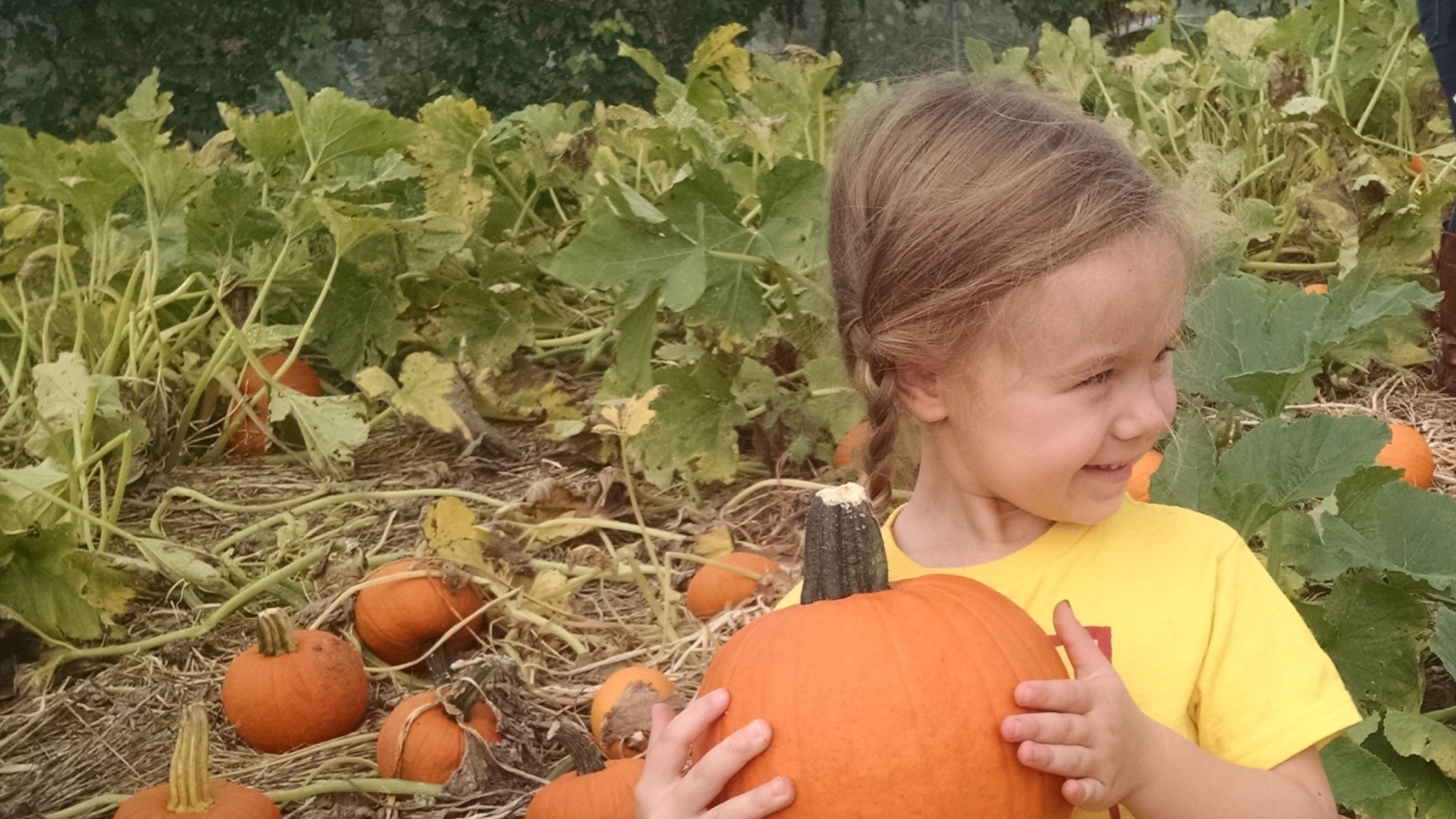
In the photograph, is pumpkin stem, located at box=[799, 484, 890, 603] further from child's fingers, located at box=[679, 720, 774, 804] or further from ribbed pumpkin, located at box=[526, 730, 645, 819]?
ribbed pumpkin, located at box=[526, 730, 645, 819]

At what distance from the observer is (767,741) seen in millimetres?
969

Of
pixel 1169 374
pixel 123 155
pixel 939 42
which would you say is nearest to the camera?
pixel 1169 374

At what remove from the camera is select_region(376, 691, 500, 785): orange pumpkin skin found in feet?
6.08

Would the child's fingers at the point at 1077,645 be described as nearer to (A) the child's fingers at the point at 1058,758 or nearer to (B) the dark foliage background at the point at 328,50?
(A) the child's fingers at the point at 1058,758

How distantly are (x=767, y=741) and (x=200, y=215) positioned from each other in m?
2.37

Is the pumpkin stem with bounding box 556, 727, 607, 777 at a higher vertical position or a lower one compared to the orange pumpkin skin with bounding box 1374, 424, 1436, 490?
higher

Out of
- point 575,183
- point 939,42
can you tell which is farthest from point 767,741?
point 939,42

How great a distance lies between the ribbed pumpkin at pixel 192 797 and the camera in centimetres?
167

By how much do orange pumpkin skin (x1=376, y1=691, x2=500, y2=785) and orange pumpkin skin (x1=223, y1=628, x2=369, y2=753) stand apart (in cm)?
15

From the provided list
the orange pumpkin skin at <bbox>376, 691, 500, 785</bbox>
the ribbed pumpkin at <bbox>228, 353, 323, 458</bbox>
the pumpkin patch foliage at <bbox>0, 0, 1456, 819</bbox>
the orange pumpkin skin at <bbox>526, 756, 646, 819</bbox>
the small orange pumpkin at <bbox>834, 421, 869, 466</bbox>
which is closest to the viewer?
the orange pumpkin skin at <bbox>526, 756, 646, 819</bbox>

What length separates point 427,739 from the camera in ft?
6.11

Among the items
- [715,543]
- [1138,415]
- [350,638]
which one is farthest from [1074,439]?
[350,638]

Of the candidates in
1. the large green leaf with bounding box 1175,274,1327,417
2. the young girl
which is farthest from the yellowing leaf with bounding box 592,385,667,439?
the young girl

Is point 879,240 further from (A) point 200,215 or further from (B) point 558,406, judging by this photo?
(A) point 200,215
